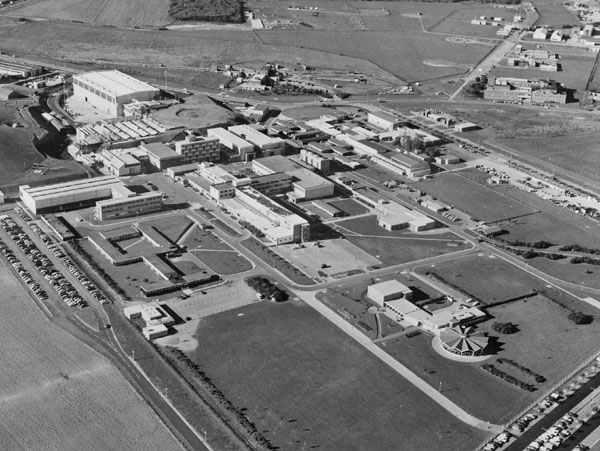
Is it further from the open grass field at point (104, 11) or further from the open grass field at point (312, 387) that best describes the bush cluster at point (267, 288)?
the open grass field at point (104, 11)

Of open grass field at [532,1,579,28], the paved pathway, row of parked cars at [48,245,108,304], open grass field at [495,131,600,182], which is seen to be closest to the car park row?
row of parked cars at [48,245,108,304]

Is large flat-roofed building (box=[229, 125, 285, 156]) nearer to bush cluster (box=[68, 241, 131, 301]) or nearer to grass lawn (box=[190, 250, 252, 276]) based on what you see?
grass lawn (box=[190, 250, 252, 276])

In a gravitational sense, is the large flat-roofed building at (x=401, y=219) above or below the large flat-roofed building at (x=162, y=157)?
below

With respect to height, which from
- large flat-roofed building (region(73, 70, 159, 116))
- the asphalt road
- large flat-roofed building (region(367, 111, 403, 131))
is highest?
large flat-roofed building (region(73, 70, 159, 116))

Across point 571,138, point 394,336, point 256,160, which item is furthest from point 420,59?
point 394,336

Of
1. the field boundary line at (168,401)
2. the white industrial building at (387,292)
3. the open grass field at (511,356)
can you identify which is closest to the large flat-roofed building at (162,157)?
the white industrial building at (387,292)

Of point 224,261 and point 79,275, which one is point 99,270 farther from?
point 224,261
